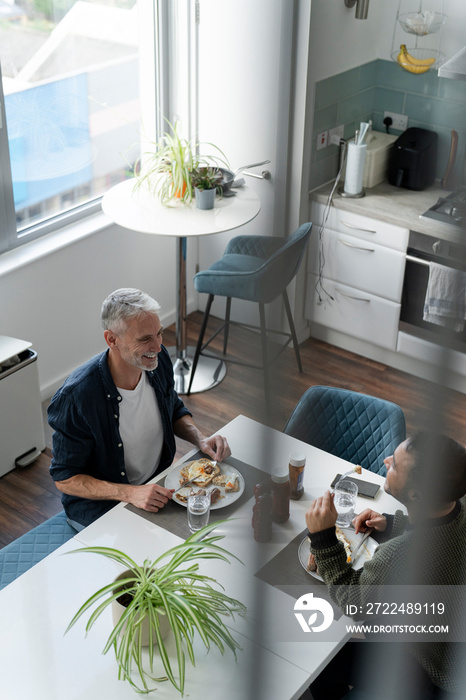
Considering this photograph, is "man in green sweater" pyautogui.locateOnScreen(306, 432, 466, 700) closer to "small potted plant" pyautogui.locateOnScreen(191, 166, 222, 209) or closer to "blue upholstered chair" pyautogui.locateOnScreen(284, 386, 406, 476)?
"blue upholstered chair" pyautogui.locateOnScreen(284, 386, 406, 476)

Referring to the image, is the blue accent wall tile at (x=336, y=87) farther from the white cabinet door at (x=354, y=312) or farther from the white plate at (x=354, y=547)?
the white plate at (x=354, y=547)

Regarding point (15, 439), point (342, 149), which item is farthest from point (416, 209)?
point (15, 439)

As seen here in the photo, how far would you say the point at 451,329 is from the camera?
0.72 ft

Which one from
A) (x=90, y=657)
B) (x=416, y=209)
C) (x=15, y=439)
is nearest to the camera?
(x=90, y=657)

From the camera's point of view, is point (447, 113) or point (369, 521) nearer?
point (447, 113)

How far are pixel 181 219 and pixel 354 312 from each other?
1.04 metres

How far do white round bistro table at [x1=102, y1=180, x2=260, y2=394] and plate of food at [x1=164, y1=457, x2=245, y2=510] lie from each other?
3.85ft

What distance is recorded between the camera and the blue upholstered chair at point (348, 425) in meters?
2.00

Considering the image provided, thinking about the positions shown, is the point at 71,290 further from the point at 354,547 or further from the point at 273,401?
the point at 273,401

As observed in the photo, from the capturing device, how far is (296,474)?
1.71m

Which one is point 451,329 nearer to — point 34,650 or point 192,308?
point 34,650

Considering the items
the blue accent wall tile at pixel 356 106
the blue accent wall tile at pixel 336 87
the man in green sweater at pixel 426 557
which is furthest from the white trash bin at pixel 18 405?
the man in green sweater at pixel 426 557

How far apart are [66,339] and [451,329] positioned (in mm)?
3153

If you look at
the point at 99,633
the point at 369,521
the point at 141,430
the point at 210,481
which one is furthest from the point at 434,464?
the point at 141,430
